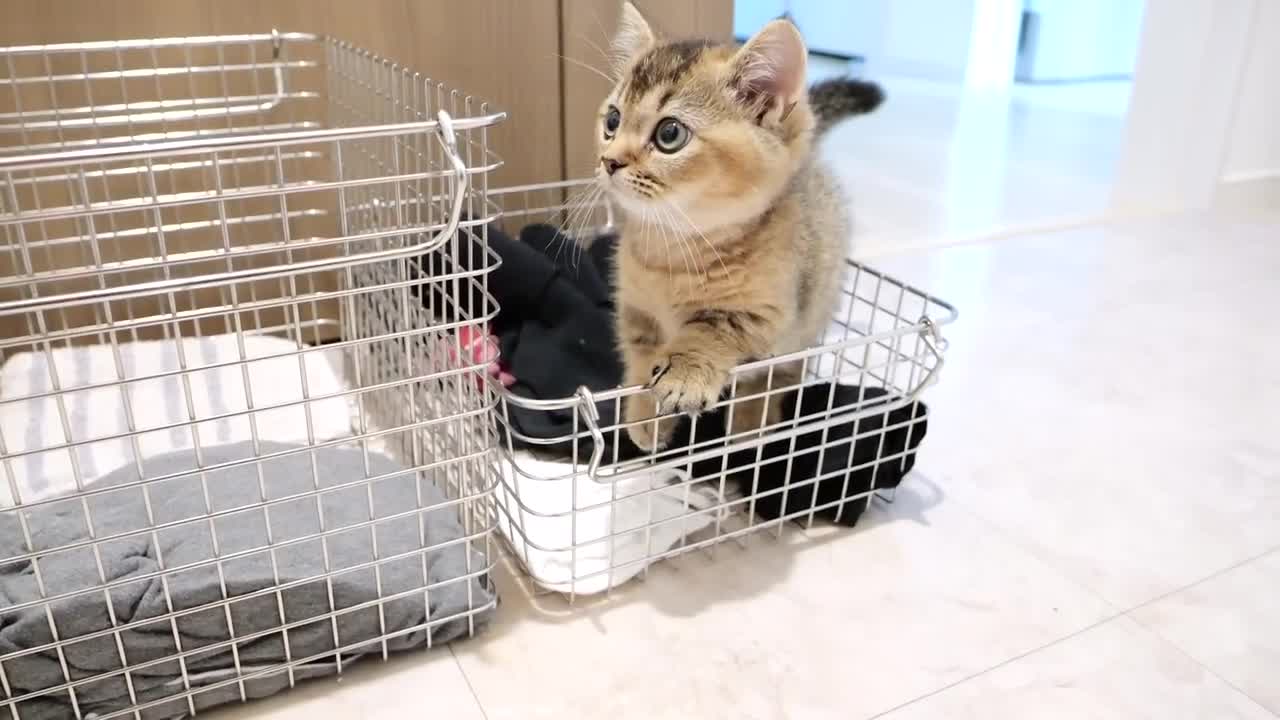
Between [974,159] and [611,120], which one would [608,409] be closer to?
[611,120]

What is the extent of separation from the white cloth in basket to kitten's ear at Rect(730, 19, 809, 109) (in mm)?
631

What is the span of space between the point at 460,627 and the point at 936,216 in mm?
1796

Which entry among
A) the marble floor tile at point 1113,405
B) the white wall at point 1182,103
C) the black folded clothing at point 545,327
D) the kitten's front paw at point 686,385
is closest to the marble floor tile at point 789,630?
the marble floor tile at point 1113,405

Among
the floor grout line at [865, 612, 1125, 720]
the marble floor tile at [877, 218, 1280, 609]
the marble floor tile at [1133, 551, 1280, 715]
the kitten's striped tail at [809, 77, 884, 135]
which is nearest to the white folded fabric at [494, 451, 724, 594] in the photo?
the floor grout line at [865, 612, 1125, 720]

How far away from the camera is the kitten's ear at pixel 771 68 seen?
976mm

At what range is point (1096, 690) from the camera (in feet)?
2.99

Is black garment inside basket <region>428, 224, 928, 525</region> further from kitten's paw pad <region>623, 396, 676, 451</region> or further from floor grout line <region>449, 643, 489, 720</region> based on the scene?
floor grout line <region>449, 643, 489, 720</region>

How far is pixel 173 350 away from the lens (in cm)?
138

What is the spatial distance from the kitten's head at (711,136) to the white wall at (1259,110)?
6.72 ft

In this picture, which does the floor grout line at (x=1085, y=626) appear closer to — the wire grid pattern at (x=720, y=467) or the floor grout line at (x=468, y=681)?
the wire grid pattern at (x=720, y=467)

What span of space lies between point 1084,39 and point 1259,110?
1.80ft

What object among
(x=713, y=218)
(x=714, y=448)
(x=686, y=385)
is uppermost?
(x=713, y=218)

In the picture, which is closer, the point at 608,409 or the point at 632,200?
the point at 632,200

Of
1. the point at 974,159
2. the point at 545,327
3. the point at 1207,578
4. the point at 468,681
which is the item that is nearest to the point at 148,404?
the point at 545,327
